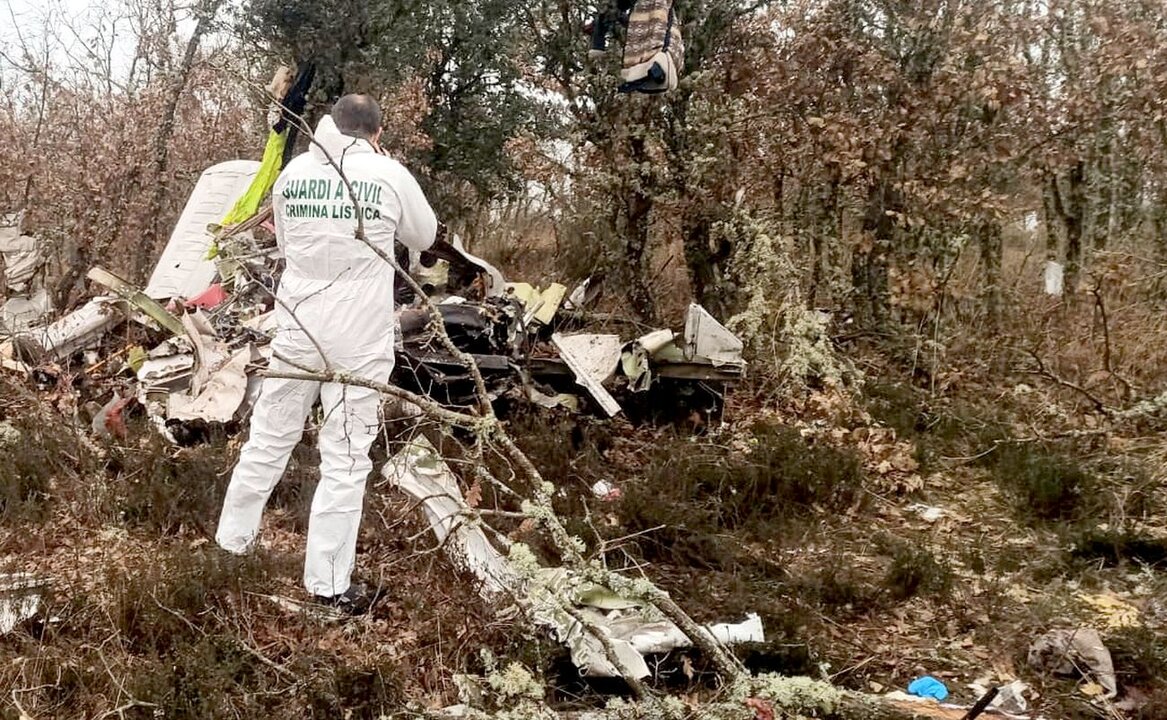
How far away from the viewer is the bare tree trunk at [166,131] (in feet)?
24.5

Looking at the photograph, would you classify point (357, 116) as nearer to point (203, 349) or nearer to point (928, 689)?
point (203, 349)

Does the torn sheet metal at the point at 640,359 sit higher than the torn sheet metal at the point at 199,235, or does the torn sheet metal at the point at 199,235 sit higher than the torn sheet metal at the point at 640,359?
the torn sheet metal at the point at 199,235

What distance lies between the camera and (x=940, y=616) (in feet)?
13.6

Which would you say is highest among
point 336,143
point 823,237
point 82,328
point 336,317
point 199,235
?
point 336,143

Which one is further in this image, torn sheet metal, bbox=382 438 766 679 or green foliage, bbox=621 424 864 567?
green foliage, bbox=621 424 864 567

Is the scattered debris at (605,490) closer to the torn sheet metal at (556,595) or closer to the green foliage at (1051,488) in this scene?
the torn sheet metal at (556,595)

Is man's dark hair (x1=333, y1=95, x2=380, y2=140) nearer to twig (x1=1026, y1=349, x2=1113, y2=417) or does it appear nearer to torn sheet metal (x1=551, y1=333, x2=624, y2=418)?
torn sheet metal (x1=551, y1=333, x2=624, y2=418)

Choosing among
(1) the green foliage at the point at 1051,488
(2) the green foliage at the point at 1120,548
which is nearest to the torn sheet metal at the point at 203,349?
(1) the green foliage at the point at 1051,488

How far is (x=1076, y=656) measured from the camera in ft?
12.0

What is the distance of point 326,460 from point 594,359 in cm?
233

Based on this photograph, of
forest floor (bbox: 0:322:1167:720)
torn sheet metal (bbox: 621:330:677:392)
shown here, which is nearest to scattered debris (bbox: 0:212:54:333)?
forest floor (bbox: 0:322:1167:720)

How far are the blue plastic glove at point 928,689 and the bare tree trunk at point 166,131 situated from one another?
6.49 metres

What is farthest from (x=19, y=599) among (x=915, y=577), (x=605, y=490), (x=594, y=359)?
(x=915, y=577)

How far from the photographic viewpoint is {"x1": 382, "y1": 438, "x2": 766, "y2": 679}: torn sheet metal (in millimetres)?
3322
